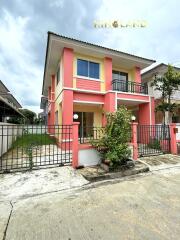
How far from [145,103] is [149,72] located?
4075mm

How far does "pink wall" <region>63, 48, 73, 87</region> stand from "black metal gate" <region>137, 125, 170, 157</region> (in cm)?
538

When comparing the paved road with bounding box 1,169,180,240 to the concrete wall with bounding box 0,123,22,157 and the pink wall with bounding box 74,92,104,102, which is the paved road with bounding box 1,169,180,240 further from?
the pink wall with bounding box 74,92,104,102

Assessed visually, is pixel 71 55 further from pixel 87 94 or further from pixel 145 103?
pixel 145 103

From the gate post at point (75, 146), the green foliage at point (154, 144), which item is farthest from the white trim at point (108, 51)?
the green foliage at point (154, 144)

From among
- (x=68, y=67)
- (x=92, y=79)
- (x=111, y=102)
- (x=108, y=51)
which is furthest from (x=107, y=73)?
(x=68, y=67)

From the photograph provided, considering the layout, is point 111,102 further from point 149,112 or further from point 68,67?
point 68,67

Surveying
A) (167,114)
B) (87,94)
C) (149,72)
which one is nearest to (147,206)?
(87,94)

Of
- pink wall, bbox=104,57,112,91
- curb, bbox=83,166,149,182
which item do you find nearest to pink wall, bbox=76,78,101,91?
pink wall, bbox=104,57,112,91

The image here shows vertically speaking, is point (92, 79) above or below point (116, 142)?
above

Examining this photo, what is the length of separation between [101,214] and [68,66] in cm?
924

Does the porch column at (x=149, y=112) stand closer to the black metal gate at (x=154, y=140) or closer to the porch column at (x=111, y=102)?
the black metal gate at (x=154, y=140)

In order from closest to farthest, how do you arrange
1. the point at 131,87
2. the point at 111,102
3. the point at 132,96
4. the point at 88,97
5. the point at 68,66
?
the point at 68,66
the point at 111,102
the point at 88,97
the point at 132,96
the point at 131,87

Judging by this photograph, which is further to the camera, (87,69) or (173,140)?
(87,69)

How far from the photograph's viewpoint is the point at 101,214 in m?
3.45
